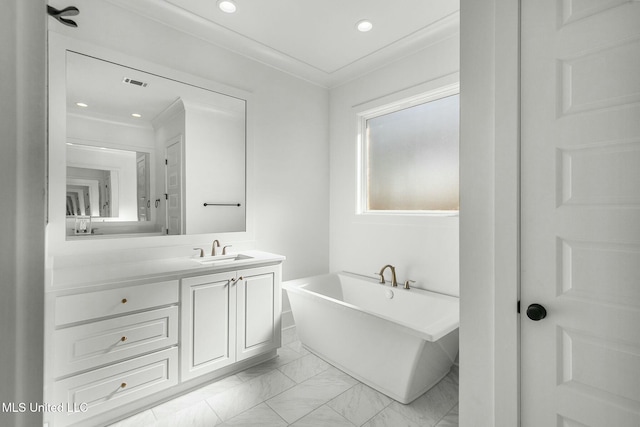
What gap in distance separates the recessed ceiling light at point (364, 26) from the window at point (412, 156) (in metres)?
0.74

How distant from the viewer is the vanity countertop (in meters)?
1.64

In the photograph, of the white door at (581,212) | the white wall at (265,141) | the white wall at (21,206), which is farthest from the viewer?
the white wall at (265,141)

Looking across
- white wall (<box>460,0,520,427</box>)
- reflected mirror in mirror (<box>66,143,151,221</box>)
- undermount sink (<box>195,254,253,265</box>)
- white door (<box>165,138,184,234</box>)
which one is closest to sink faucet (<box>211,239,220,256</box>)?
undermount sink (<box>195,254,253,265</box>)

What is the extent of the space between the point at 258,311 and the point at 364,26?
2.43m

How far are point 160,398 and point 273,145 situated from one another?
2.22 meters

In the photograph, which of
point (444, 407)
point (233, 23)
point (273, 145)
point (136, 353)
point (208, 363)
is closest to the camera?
point (136, 353)

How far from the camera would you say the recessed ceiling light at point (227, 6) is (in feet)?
6.97

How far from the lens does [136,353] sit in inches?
69.5

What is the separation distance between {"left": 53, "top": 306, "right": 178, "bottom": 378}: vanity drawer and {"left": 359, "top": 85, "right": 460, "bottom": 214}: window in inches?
84.1

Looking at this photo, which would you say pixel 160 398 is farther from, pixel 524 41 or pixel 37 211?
pixel 524 41

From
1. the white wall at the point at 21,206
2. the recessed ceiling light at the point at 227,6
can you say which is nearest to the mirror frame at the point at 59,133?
the recessed ceiling light at the point at 227,6

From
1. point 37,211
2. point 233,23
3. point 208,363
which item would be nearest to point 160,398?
point 208,363

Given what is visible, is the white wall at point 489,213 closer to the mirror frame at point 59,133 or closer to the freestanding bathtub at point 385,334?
the freestanding bathtub at point 385,334

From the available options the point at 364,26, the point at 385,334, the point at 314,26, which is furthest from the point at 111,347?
the point at 364,26
